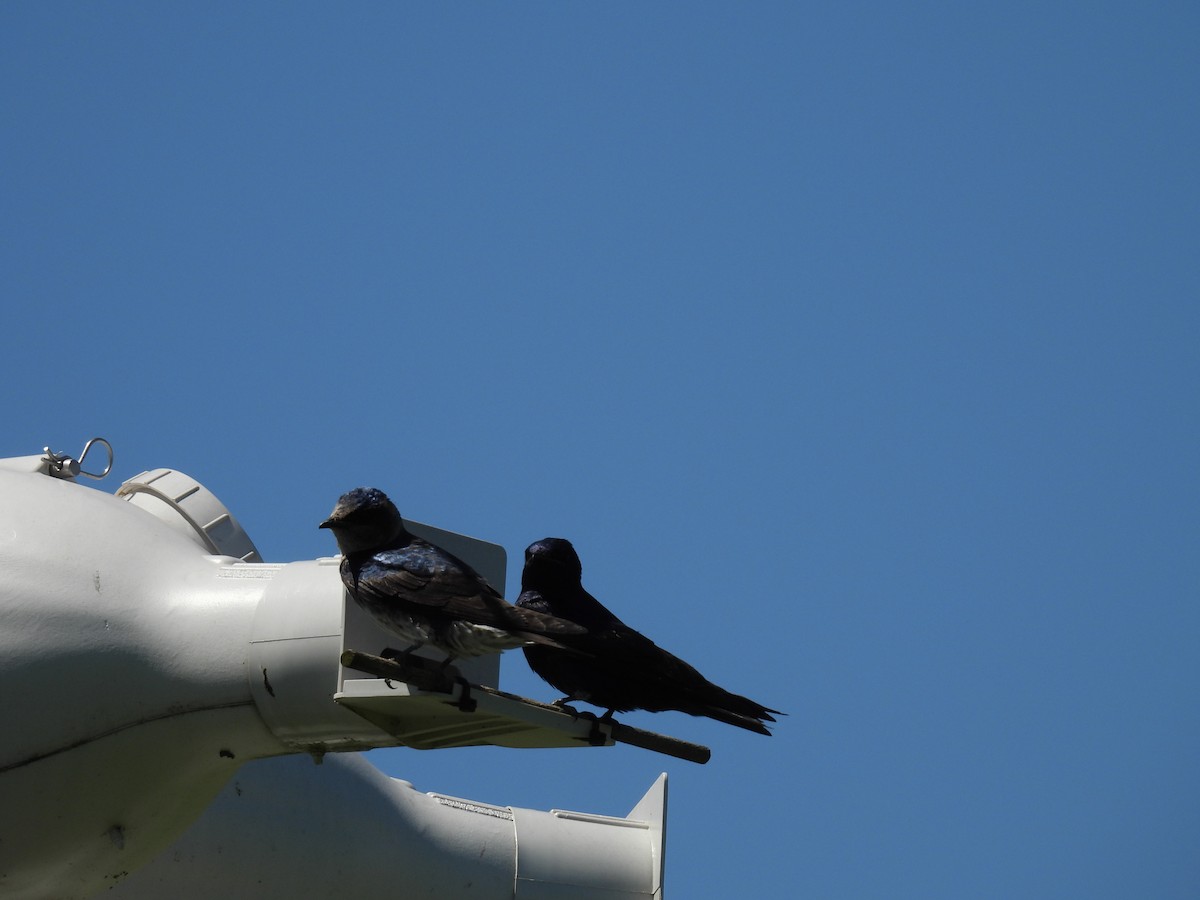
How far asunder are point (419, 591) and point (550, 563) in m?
1.28

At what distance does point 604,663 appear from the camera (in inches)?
343

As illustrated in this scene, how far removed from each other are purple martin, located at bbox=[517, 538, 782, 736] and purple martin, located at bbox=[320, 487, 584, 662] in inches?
16.1

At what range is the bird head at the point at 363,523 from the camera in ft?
27.8

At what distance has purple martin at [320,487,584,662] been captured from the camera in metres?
7.89

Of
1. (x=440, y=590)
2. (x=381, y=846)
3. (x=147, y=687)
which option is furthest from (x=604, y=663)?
(x=381, y=846)

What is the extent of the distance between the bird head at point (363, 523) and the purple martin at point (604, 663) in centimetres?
76

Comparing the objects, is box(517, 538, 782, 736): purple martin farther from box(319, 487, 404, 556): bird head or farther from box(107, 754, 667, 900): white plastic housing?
box(107, 754, 667, 900): white plastic housing

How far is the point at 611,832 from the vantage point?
12.6 metres

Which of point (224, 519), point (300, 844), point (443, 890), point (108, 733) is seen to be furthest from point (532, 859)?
point (108, 733)

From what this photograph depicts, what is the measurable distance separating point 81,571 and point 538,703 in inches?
93.4

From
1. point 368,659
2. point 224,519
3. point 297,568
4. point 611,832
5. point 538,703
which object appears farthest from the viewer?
point 611,832

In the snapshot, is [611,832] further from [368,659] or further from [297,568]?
[368,659]

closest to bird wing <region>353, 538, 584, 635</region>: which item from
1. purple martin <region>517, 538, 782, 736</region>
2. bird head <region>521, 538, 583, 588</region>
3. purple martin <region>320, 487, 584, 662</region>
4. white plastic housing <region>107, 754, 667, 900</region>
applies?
purple martin <region>320, 487, 584, 662</region>

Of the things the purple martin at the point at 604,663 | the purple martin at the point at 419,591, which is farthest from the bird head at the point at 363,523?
the purple martin at the point at 604,663
